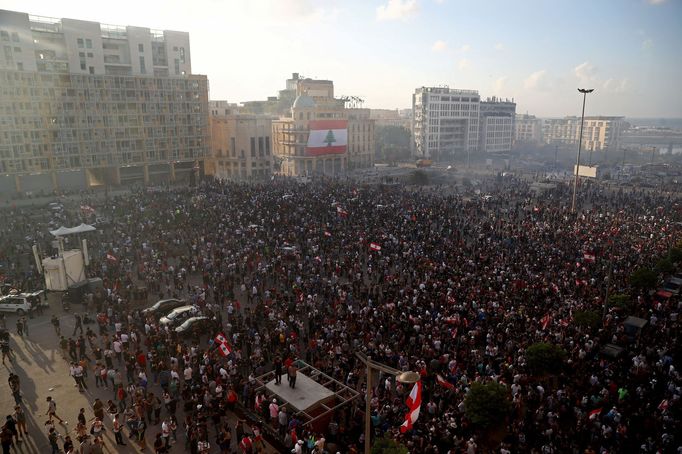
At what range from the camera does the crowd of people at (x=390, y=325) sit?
13664 mm

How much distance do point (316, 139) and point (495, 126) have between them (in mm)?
67483

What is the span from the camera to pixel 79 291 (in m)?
24.5

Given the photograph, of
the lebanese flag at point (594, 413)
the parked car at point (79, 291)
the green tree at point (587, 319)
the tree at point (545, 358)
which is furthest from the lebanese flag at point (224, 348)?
the green tree at point (587, 319)

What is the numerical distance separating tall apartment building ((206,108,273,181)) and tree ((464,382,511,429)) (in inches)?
2656

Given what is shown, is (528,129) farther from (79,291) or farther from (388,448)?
(388,448)

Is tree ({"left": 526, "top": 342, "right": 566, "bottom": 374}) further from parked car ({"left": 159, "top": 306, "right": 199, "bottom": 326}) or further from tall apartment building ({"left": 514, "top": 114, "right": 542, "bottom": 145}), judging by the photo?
tall apartment building ({"left": 514, "top": 114, "right": 542, "bottom": 145})

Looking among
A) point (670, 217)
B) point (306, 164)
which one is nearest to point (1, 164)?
point (306, 164)

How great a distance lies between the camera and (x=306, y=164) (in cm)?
8350

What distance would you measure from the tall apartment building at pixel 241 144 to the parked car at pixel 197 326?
191ft

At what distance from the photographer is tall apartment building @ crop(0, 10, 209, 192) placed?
5384 centimetres

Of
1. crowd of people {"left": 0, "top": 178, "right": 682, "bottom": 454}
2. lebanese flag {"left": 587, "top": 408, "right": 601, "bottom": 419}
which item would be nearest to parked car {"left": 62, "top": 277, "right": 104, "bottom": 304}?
crowd of people {"left": 0, "top": 178, "right": 682, "bottom": 454}

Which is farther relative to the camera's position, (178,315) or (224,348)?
(178,315)

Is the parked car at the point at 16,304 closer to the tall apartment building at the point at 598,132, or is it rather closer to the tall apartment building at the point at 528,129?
the tall apartment building at the point at 598,132

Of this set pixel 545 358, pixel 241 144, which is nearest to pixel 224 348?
pixel 545 358
